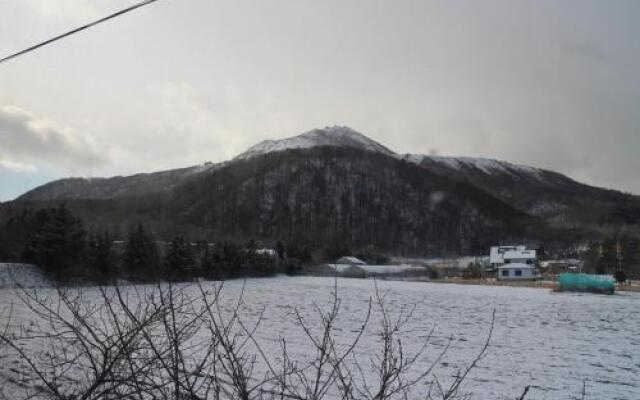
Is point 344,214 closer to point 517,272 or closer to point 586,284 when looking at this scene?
point 517,272

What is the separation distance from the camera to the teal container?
1547 inches

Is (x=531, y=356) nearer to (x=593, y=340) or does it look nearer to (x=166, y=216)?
(x=593, y=340)

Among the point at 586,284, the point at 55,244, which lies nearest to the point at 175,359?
the point at 55,244

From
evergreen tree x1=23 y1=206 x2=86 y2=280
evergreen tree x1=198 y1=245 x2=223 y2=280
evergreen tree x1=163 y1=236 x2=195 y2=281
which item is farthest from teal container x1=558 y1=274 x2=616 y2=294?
evergreen tree x1=23 y1=206 x2=86 y2=280

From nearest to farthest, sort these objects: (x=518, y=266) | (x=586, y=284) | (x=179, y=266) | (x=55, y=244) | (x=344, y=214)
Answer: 1. (x=179, y=266)
2. (x=55, y=244)
3. (x=586, y=284)
4. (x=518, y=266)
5. (x=344, y=214)

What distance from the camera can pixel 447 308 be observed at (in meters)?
24.5

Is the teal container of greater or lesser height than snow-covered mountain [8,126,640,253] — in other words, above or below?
below

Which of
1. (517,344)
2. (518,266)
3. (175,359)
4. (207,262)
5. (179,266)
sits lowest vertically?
(517,344)

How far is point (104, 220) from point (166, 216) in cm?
3367

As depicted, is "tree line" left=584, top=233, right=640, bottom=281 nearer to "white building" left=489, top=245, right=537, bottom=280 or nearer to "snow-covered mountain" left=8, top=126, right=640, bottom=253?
"white building" left=489, top=245, right=537, bottom=280

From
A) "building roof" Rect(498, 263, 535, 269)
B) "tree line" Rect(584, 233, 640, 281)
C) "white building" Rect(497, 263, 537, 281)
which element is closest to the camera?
"tree line" Rect(584, 233, 640, 281)

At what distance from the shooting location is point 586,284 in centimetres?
4106

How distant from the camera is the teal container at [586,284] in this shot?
3929 centimetres

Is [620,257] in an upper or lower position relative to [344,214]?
lower
